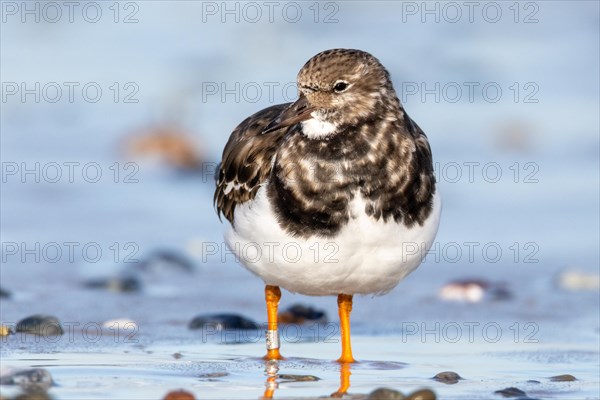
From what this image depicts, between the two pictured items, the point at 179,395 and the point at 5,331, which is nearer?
the point at 179,395

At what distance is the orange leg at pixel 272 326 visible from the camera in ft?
15.5

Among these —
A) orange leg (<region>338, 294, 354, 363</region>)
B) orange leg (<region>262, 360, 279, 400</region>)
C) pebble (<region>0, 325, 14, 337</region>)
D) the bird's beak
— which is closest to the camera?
orange leg (<region>262, 360, 279, 400</region>)

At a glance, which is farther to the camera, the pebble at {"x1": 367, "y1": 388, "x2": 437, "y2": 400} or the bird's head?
the bird's head

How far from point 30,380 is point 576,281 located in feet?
10.1

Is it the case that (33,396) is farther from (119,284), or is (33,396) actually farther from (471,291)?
(471,291)

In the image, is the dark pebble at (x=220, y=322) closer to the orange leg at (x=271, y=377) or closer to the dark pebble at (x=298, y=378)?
the orange leg at (x=271, y=377)

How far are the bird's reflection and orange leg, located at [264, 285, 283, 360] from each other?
0.08 metres

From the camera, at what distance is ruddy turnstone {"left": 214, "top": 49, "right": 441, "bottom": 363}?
4328 millimetres

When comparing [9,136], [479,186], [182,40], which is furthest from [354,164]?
[182,40]

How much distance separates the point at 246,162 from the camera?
4.80 meters

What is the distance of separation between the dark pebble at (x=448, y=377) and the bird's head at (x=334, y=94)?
3.08 ft

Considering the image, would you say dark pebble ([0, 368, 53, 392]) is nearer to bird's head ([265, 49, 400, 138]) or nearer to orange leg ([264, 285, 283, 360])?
orange leg ([264, 285, 283, 360])

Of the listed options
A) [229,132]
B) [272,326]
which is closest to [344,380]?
[272,326]

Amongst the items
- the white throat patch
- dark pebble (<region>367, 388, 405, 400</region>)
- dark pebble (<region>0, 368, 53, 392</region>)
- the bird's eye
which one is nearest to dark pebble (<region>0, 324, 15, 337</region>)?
dark pebble (<region>0, 368, 53, 392</region>)
